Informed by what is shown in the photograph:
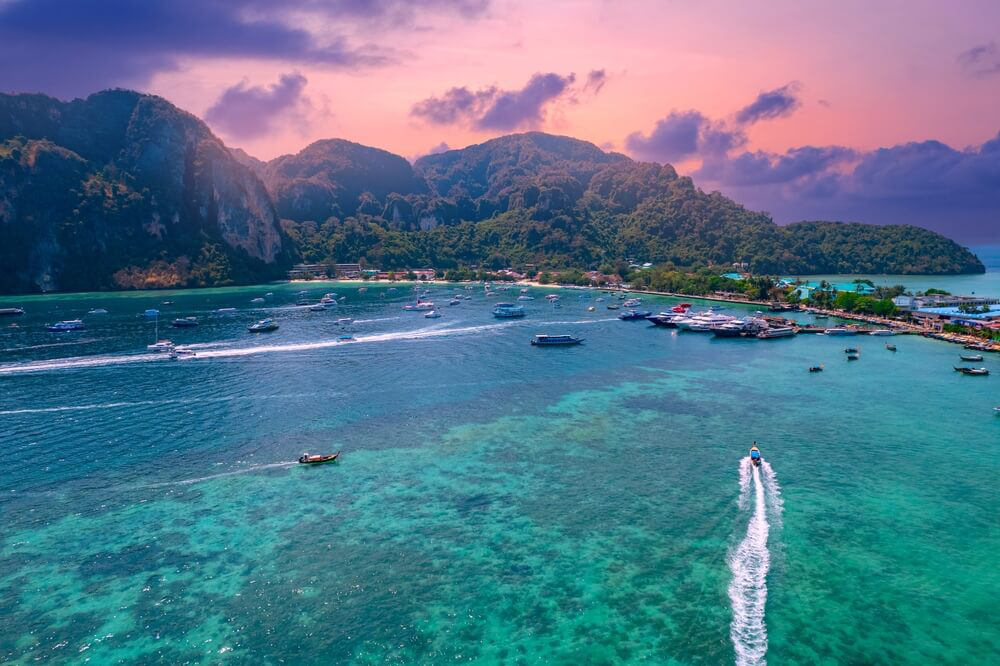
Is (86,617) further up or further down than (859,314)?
further down

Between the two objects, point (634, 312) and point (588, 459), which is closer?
point (588, 459)

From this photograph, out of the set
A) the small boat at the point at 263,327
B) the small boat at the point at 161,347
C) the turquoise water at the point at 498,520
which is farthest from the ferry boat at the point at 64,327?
the turquoise water at the point at 498,520

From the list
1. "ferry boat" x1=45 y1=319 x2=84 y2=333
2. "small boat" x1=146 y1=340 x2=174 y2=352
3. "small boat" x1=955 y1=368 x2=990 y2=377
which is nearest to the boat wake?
"small boat" x1=955 y1=368 x2=990 y2=377

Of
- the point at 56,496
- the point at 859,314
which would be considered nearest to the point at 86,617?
the point at 56,496

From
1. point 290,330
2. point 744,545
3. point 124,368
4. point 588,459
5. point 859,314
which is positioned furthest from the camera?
point 859,314

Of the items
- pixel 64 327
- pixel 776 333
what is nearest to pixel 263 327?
pixel 64 327

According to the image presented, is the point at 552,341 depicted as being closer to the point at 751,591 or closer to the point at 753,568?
the point at 753,568

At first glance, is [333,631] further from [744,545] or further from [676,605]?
[744,545]

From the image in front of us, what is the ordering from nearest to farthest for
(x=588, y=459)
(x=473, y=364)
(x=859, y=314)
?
1. (x=588, y=459)
2. (x=473, y=364)
3. (x=859, y=314)

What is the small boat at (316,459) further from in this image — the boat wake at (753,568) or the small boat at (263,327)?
the small boat at (263,327)
